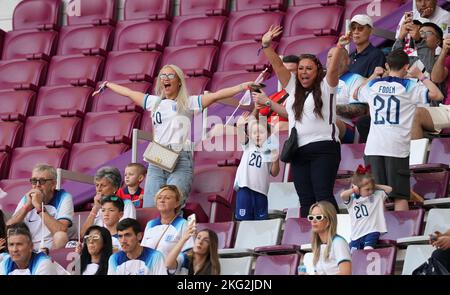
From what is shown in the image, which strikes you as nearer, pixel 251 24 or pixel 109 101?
pixel 109 101

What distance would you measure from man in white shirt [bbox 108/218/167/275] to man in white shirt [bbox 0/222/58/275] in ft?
1.30

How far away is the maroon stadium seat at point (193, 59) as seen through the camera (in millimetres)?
12797

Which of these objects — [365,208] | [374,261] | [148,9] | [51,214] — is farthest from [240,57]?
[374,261]

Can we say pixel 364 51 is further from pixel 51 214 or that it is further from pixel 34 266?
pixel 34 266

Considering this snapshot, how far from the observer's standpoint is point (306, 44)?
41.1 feet

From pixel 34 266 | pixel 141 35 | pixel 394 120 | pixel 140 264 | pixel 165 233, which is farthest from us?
pixel 141 35

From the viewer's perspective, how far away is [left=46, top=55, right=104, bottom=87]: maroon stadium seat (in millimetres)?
13352

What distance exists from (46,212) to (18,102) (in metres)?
2.79

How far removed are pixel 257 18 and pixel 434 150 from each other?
2.96 m

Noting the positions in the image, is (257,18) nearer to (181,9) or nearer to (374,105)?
(181,9)

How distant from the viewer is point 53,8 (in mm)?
14227

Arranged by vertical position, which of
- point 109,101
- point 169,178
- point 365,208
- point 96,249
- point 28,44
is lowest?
point 96,249

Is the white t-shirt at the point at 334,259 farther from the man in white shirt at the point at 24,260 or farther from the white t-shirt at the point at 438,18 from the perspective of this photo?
the white t-shirt at the point at 438,18

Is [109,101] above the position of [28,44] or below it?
below
